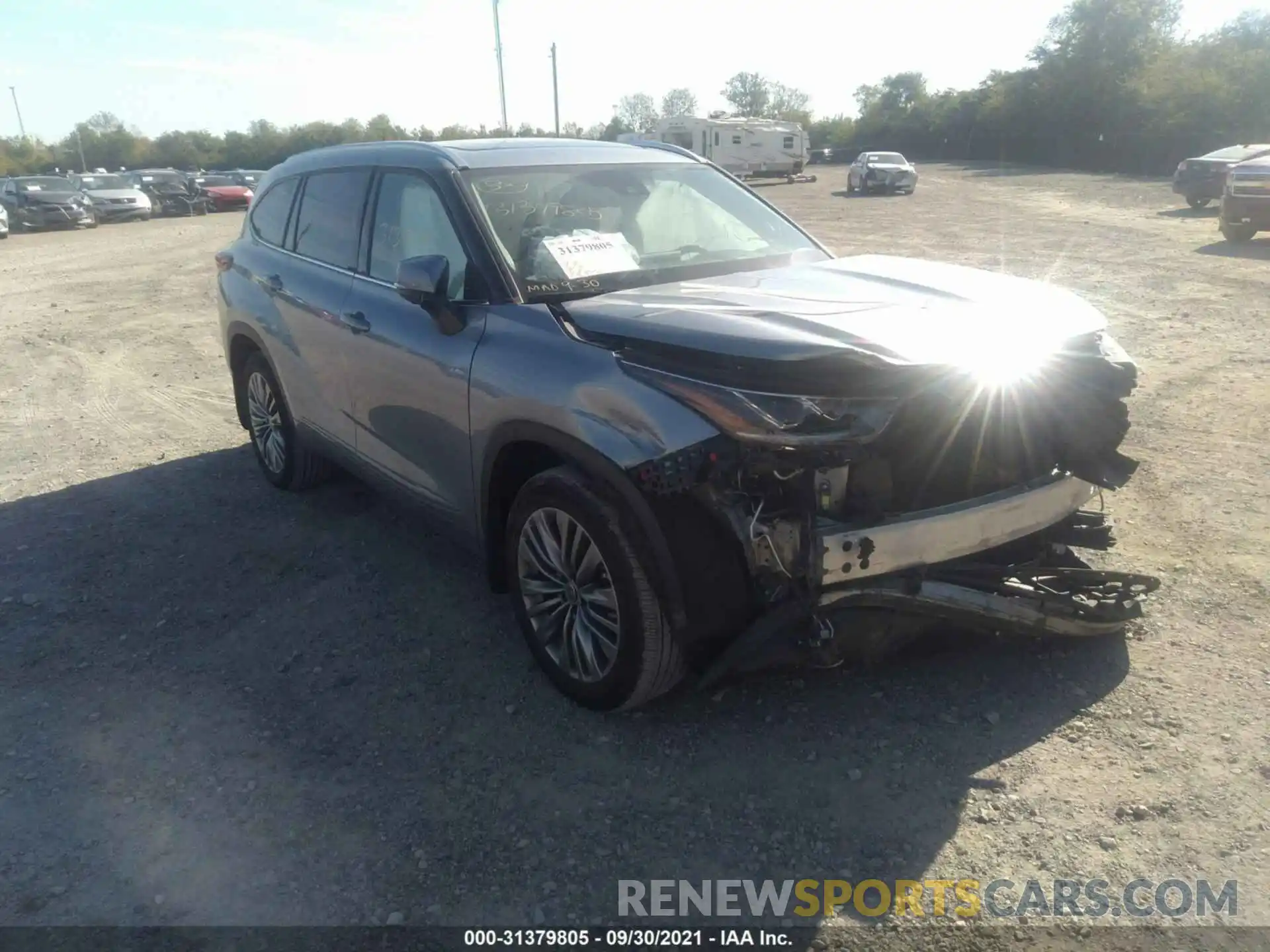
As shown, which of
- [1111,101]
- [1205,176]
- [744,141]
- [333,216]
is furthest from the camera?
[1111,101]

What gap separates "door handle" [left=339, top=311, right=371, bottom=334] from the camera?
4.35 m

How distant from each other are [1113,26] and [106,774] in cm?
6707

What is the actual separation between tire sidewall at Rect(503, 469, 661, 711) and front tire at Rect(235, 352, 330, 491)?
2.39 m

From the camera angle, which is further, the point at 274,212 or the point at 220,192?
the point at 220,192

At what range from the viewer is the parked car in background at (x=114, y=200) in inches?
1198

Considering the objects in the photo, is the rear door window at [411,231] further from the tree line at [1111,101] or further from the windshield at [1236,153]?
the tree line at [1111,101]

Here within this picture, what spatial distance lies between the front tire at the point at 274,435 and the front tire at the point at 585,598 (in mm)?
2303

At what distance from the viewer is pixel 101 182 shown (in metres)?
32.4

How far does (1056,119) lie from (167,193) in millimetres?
44989

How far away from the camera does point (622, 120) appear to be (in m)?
80.7

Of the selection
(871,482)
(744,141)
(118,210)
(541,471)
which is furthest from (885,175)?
(871,482)

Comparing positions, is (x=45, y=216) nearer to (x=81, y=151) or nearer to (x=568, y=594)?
(x=568, y=594)

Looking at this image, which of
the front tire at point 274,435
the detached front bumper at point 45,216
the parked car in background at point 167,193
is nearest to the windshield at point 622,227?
the front tire at point 274,435

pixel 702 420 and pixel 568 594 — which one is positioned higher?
pixel 702 420
